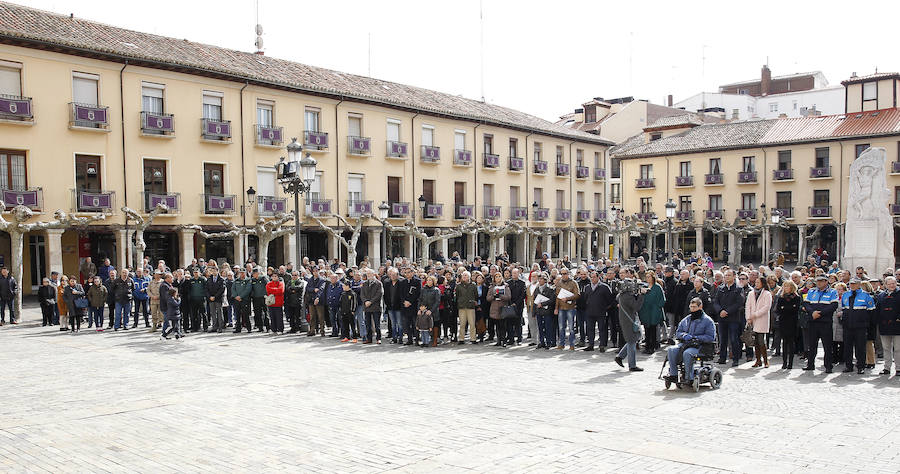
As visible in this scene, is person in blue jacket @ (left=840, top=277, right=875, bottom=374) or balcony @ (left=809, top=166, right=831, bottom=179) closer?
person in blue jacket @ (left=840, top=277, right=875, bottom=374)

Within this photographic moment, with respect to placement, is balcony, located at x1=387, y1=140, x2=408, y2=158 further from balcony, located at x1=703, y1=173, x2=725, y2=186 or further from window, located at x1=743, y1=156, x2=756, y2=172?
window, located at x1=743, y1=156, x2=756, y2=172

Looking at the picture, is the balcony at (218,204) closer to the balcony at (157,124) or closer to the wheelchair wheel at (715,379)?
the balcony at (157,124)

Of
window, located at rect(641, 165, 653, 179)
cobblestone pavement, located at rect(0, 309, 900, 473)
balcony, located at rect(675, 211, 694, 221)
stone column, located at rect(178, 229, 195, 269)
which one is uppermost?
window, located at rect(641, 165, 653, 179)

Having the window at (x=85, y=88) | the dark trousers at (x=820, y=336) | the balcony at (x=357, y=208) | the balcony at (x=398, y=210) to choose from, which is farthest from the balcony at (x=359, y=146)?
the dark trousers at (x=820, y=336)

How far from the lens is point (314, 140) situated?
112ft

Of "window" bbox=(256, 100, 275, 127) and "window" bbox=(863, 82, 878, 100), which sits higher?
"window" bbox=(863, 82, 878, 100)

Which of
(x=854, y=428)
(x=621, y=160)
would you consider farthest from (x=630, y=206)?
(x=854, y=428)

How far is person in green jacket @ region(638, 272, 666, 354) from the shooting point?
1389 cm

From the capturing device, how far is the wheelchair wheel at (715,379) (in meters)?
10.5

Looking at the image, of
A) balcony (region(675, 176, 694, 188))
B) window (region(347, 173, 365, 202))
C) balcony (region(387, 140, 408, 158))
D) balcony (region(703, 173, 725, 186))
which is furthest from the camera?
balcony (region(675, 176, 694, 188))

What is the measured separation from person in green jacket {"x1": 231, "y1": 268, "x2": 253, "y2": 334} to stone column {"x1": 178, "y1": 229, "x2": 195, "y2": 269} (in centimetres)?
1304

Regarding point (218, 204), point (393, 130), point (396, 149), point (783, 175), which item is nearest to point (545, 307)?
point (218, 204)

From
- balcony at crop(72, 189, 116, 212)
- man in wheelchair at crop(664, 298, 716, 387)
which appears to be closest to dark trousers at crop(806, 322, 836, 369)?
man in wheelchair at crop(664, 298, 716, 387)

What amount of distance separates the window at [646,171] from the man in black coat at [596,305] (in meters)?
44.6
